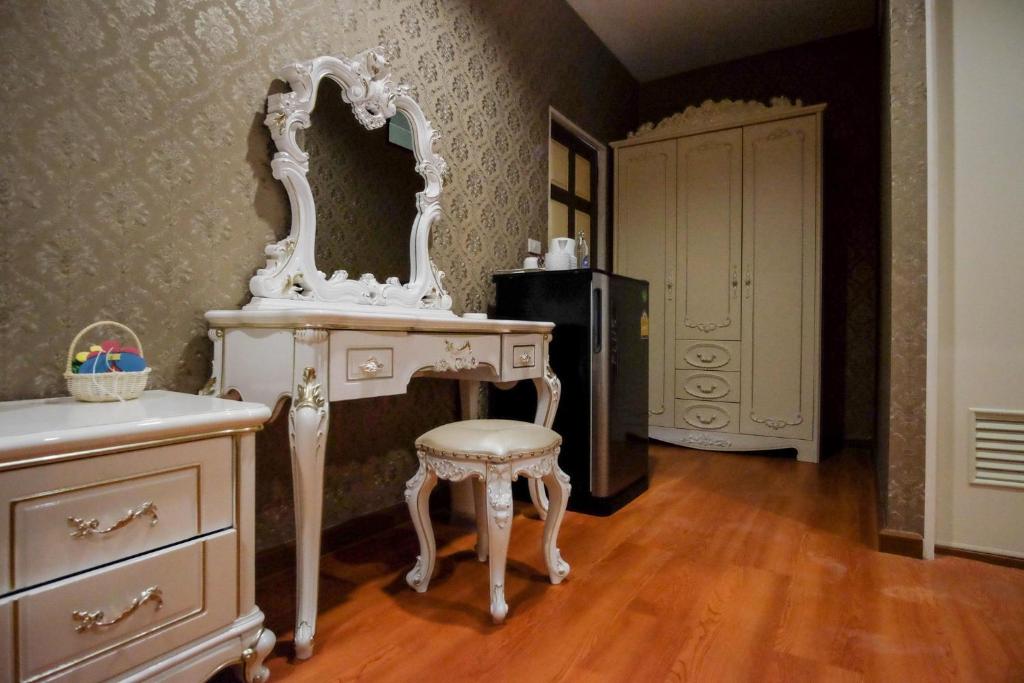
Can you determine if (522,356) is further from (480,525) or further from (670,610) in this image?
(670,610)

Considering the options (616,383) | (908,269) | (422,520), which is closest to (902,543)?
(908,269)

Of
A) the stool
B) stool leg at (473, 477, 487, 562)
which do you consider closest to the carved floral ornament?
the stool

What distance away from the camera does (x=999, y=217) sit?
1.78 m

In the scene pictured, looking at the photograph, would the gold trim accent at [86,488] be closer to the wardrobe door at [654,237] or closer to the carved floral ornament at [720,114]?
the wardrobe door at [654,237]

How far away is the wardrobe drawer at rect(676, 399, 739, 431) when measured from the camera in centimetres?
345

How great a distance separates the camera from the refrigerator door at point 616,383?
7.41ft

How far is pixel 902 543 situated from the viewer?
1.85 metres

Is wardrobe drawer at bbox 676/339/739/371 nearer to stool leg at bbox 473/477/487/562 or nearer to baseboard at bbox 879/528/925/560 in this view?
baseboard at bbox 879/528/925/560

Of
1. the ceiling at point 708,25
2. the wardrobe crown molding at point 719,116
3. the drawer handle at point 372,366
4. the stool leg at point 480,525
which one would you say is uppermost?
the ceiling at point 708,25

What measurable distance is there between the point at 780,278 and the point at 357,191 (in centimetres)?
261

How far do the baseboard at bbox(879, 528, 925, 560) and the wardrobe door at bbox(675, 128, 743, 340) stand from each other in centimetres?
172

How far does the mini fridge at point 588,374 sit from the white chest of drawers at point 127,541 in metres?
1.43

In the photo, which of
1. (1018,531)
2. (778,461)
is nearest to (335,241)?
(1018,531)

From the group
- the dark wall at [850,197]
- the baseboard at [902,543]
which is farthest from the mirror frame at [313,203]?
A: the dark wall at [850,197]
